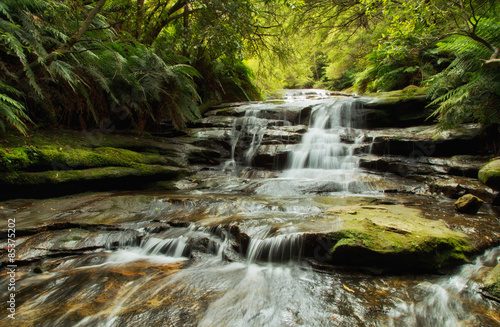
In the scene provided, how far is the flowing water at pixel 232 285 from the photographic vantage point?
1.69 metres

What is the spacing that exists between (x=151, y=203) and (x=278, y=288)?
2.82m

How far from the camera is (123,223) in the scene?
328 centimetres

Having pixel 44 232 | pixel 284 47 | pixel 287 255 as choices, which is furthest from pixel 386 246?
pixel 284 47

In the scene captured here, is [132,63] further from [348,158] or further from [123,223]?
[348,158]

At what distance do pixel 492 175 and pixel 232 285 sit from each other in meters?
5.06

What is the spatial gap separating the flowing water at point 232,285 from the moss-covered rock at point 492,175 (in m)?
2.37

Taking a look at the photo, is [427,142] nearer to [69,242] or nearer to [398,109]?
[398,109]

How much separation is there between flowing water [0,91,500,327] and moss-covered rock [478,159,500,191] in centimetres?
237

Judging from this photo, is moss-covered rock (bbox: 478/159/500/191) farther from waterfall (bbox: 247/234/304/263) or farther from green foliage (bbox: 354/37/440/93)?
green foliage (bbox: 354/37/440/93)

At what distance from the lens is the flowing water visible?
169cm

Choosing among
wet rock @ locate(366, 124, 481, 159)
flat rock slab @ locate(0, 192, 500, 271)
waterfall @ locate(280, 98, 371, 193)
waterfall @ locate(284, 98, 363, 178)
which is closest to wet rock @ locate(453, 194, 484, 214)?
flat rock slab @ locate(0, 192, 500, 271)

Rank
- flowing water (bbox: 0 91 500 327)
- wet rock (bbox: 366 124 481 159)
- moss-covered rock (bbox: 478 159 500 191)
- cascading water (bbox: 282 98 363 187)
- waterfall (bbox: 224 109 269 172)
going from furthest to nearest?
waterfall (bbox: 224 109 269 172) < cascading water (bbox: 282 98 363 187) < wet rock (bbox: 366 124 481 159) < moss-covered rock (bbox: 478 159 500 191) < flowing water (bbox: 0 91 500 327)

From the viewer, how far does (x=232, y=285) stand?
7.11ft

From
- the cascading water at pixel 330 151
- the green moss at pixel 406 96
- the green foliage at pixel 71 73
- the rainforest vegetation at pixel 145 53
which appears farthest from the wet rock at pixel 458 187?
the green foliage at pixel 71 73
